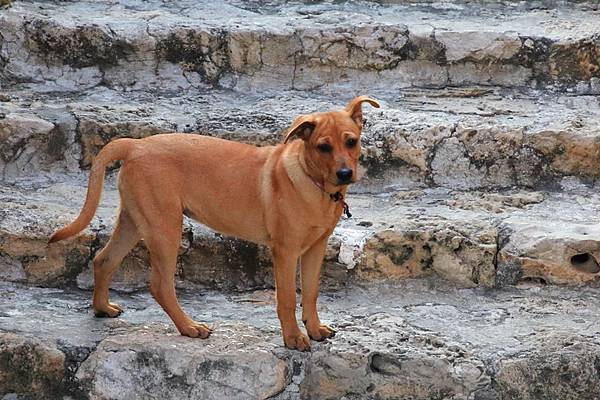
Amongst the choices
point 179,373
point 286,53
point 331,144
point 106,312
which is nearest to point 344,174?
point 331,144

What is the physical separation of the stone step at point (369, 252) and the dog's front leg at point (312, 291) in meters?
0.51

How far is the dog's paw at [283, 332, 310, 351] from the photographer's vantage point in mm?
4051

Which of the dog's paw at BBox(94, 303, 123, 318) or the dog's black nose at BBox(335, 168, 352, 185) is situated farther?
the dog's paw at BBox(94, 303, 123, 318)

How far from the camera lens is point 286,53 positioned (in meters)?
6.04

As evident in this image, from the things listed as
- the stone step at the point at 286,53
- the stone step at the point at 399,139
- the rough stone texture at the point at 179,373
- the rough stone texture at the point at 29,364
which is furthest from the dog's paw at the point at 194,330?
the stone step at the point at 286,53

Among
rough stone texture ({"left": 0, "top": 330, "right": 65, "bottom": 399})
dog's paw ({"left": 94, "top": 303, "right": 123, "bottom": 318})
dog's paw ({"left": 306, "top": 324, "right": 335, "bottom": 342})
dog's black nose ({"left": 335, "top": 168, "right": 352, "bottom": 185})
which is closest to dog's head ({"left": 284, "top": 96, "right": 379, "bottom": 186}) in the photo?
dog's black nose ({"left": 335, "top": 168, "right": 352, "bottom": 185})

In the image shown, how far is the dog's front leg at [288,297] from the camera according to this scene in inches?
158

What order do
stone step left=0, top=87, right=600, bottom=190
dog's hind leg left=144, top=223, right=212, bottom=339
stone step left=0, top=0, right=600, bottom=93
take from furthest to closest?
stone step left=0, top=0, right=600, bottom=93 → stone step left=0, top=87, right=600, bottom=190 → dog's hind leg left=144, top=223, right=212, bottom=339

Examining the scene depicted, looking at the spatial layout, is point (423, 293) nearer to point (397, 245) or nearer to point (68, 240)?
point (397, 245)

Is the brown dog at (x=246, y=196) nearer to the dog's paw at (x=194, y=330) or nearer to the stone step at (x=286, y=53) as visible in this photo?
the dog's paw at (x=194, y=330)

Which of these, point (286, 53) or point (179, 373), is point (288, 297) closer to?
point (179, 373)

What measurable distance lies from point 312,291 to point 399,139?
147 cm

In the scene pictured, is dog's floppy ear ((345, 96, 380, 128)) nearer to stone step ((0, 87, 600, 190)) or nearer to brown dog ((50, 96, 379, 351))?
brown dog ((50, 96, 379, 351))

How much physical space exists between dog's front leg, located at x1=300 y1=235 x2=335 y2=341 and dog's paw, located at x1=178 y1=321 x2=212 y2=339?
43 cm
